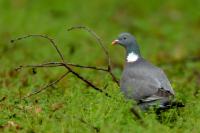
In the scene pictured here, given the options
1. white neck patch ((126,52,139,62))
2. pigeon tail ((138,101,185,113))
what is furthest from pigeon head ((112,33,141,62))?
pigeon tail ((138,101,185,113))

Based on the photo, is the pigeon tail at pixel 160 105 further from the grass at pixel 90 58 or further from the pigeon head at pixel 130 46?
the pigeon head at pixel 130 46

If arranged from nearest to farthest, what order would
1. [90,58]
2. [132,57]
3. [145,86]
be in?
[145,86] < [132,57] < [90,58]

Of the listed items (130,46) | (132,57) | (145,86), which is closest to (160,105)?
(145,86)

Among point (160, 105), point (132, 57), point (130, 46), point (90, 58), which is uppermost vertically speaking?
point (90, 58)

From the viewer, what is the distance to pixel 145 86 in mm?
8406

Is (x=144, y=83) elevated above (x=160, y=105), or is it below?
above

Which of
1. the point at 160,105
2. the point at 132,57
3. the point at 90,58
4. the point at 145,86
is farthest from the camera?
the point at 90,58

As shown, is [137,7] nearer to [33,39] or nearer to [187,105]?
[33,39]

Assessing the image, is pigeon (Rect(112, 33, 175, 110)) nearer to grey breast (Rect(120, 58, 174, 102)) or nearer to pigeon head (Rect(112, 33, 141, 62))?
grey breast (Rect(120, 58, 174, 102))

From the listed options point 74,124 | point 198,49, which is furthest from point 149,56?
point 74,124

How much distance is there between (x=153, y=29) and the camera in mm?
15922

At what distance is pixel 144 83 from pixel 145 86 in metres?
0.05

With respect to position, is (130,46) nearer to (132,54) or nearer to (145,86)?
(132,54)

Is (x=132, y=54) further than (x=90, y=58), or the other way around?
(x=90, y=58)
